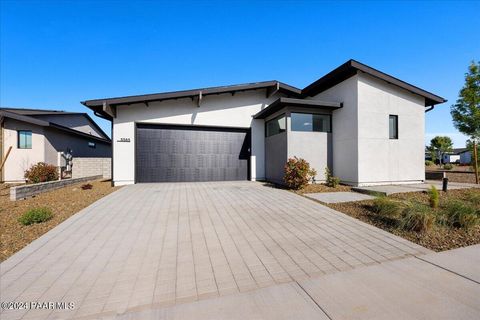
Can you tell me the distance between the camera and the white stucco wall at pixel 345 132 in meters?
9.26

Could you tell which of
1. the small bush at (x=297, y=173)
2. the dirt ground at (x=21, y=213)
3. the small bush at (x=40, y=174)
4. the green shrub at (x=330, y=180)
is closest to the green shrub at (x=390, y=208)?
the small bush at (x=297, y=173)

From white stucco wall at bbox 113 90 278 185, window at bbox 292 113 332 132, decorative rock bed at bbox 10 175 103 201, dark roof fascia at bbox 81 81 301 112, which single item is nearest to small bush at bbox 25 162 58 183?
decorative rock bed at bbox 10 175 103 201

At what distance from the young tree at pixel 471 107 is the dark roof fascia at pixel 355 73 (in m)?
2.74

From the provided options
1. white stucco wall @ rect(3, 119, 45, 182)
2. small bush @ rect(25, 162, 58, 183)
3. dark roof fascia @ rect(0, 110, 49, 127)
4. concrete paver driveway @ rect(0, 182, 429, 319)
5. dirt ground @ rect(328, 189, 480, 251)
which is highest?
dark roof fascia @ rect(0, 110, 49, 127)

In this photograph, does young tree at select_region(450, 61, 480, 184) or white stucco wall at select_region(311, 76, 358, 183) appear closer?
white stucco wall at select_region(311, 76, 358, 183)

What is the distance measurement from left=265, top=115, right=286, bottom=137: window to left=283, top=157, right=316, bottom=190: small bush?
209cm

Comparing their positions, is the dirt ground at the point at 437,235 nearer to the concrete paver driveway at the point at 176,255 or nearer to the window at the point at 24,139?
the concrete paver driveway at the point at 176,255

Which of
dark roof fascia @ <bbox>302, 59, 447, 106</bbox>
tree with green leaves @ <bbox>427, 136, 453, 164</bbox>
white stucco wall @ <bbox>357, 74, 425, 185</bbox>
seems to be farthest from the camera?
tree with green leaves @ <bbox>427, 136, 453, 164</bbox>

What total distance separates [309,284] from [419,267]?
1.66 meters

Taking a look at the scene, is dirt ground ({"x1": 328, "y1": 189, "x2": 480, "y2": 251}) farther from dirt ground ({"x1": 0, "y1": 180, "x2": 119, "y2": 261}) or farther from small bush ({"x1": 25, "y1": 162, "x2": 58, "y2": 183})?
small bush ({"x1": 25, "y1": 162, "x2": 58, "y2": 183})

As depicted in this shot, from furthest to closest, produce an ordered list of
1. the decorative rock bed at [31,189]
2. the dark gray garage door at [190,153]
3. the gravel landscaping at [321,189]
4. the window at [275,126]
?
1. the dark gray garage door at [190,153]
2. the window at [275,126]
3. the gravel landscaping at [321,189]
4. the decorative rock bed at [31,189]

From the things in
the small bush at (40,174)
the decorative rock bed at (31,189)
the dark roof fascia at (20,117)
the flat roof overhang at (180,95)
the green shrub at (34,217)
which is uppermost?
the flat roof overhang at (180,95)

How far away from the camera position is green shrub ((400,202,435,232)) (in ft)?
13.1

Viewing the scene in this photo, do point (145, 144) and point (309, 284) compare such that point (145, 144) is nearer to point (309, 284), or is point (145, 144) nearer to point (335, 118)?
point (335, 118)
